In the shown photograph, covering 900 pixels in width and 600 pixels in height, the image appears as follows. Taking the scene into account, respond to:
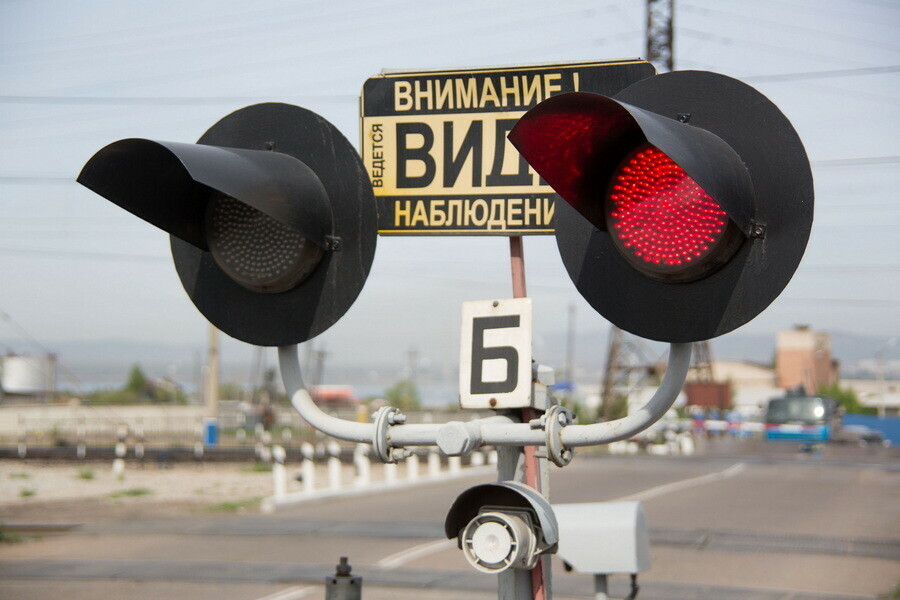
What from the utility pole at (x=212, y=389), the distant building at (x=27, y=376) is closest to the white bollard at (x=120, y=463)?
the utility pole at (x=212, y=389)

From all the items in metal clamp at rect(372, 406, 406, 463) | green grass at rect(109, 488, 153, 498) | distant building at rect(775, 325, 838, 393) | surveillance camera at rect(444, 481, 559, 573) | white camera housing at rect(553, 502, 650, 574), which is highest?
metal clamp at rect(372, 406, 406, 463)

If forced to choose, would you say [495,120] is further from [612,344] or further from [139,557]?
[612,344]

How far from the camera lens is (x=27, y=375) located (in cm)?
7844

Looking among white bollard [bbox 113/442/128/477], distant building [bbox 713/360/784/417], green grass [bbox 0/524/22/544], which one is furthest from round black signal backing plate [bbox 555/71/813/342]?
distant building [bbox 713/360/784/417]

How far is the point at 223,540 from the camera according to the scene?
14789mm

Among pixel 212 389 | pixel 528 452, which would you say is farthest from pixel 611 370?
pixel 528 452

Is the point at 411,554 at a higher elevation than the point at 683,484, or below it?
higher

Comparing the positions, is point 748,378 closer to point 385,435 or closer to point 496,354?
point 496,354

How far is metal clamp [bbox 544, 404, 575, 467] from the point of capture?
260 centimetres

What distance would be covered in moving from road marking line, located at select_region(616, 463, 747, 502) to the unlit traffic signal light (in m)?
17.8

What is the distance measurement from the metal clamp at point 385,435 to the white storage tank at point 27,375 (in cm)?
7623

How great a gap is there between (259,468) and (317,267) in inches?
1081

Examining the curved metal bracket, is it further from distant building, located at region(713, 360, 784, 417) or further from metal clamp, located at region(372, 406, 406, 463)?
distant building, located at region(713, 360, 784, 417)

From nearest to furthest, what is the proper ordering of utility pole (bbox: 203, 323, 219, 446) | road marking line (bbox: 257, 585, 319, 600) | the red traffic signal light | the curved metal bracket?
the red traffic signal light, the curved metal bracket, road marking line (bbox: 257, 585, 319, 600), utility pole (bbox: 203, 323, 219, 446)
